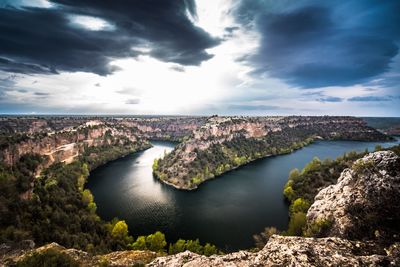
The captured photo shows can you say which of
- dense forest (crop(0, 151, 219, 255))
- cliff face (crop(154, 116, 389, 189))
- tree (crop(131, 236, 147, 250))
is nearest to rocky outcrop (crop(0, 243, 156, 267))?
dense forest (crop(0, 151, 219, 255))

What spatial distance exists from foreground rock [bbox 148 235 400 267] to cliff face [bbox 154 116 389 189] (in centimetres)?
6899

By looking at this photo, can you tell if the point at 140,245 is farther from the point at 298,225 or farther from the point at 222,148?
the point at 222,148

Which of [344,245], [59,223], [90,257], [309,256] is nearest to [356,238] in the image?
[344,245]

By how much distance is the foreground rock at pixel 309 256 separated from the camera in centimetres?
934

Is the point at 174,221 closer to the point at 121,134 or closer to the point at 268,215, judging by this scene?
the point at 268,215

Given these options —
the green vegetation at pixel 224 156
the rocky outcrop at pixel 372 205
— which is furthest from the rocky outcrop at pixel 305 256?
the green vegetation at pixel 224 156

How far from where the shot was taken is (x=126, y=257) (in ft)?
67.4

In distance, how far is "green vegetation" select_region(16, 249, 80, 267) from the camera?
1671cm

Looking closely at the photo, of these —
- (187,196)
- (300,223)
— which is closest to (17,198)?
(187,196)

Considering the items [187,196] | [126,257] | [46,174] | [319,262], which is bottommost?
[187,196]

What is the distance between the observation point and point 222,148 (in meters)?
127

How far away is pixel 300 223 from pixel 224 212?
965 inches

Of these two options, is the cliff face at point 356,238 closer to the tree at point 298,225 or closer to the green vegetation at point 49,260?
the green vegetation at point 49,260

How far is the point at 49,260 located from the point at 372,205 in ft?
81.6
